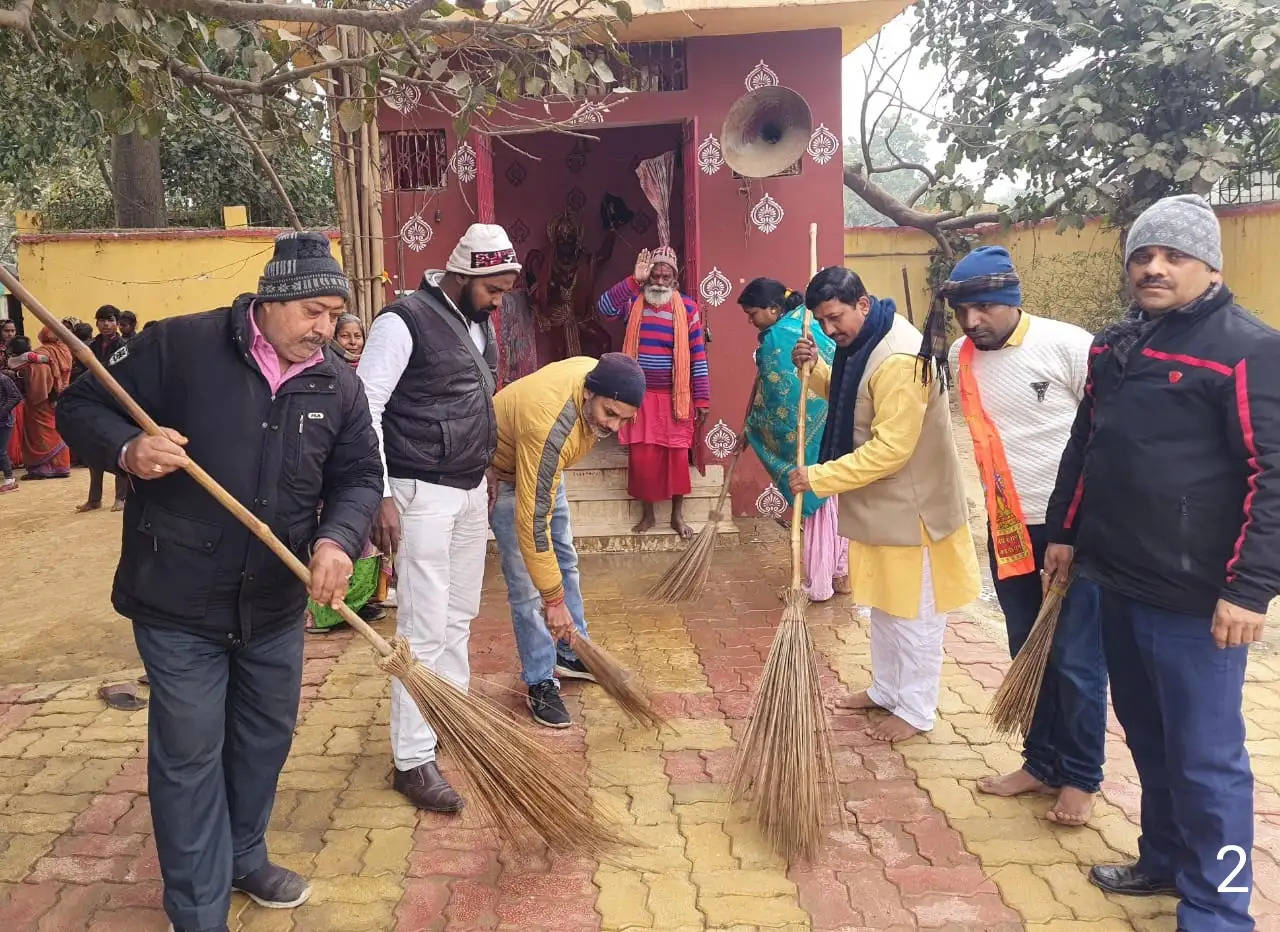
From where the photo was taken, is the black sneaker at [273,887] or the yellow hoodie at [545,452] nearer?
the black sneaker at [273,887]

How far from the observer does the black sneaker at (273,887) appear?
2.86 m

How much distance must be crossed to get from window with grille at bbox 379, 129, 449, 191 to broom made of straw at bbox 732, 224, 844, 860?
4983mm

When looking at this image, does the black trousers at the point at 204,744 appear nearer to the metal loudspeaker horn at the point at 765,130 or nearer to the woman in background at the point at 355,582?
the woman in background at the point at 355,582

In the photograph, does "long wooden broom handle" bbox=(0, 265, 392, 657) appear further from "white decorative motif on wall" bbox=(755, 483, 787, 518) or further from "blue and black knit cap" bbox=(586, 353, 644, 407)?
"white decorative motif on wall" bbox=(755, 483, 787, 518)

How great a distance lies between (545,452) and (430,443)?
39 centimetres

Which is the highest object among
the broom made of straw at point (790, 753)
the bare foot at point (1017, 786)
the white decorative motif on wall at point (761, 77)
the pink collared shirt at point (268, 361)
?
the white decorative motif on wall at point (761, 77)

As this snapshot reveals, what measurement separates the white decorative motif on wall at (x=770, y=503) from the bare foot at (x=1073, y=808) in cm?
435

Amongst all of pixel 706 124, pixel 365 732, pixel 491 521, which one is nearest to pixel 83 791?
pixel 365 732

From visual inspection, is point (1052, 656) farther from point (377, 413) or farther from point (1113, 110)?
point (1113, 110)

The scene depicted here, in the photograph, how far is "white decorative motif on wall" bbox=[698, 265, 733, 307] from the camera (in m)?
7.39

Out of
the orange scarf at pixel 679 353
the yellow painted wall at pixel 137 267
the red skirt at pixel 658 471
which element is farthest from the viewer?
the yellow painted wall at pixel 137 267

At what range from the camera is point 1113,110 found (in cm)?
915

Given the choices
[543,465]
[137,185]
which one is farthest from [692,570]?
[137,185]

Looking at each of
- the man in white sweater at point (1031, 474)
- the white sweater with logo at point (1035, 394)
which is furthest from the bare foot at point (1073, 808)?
the white sweater with logo at point (1035, 394)
